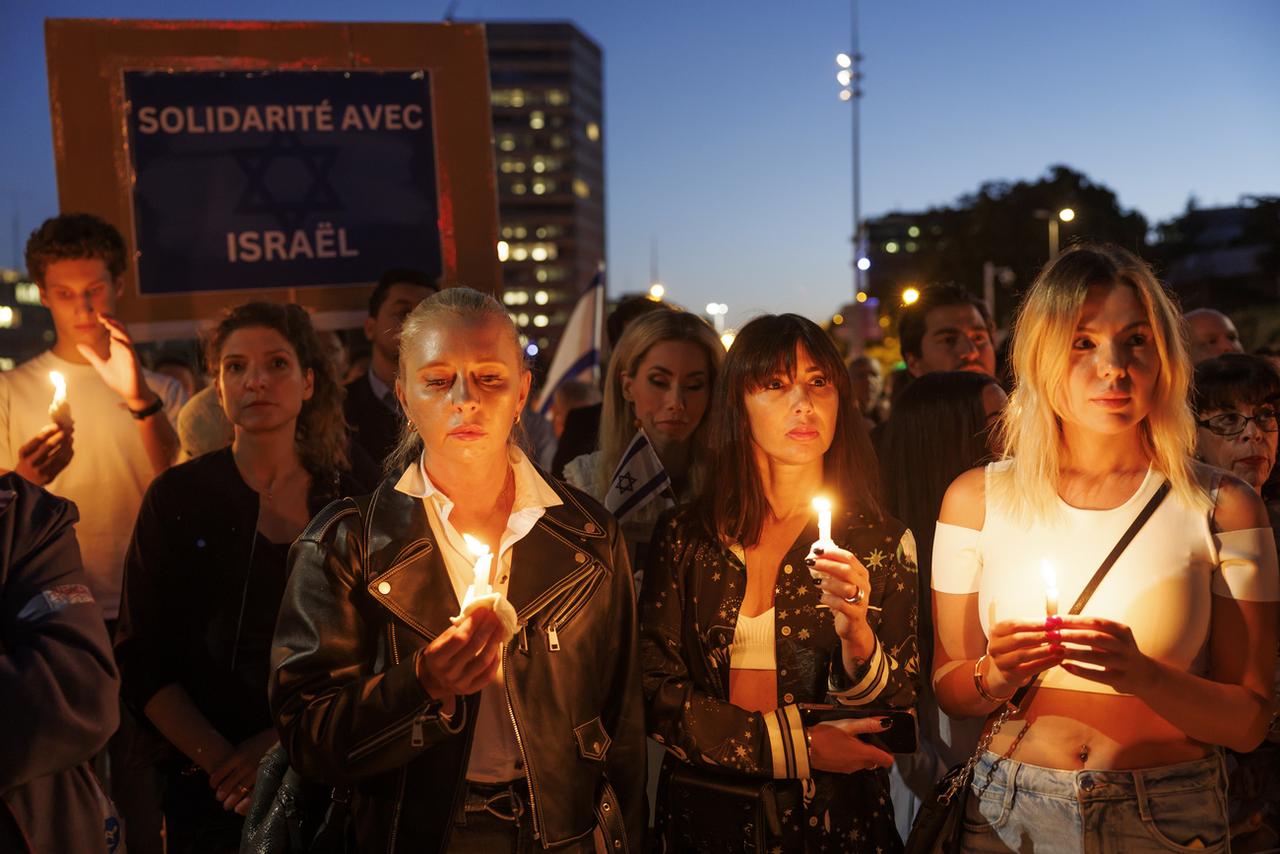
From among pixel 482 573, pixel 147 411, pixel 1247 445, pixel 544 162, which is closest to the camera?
pixel 482 573

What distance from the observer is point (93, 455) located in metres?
4.87

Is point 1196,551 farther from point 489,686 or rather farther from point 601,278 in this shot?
point 601,278

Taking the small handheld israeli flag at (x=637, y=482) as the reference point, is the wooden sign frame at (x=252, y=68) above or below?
above

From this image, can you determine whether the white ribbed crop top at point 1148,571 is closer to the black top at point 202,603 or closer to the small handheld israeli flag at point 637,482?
the small handheld israeli flag at point 637,482

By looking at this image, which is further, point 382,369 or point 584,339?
point 584,339

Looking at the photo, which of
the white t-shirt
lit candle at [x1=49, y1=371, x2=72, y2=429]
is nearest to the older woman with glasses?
lit candle at [x1=49, y1=371, x2=72, y2=429]

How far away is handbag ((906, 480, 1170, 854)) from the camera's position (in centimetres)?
272

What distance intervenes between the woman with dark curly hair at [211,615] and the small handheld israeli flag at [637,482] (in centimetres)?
117

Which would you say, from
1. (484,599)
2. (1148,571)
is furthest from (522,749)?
(1148,571)

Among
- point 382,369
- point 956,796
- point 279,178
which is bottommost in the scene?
point 956,796

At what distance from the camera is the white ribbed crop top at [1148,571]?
2637 millimetres

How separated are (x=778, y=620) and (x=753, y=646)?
109 millimetres

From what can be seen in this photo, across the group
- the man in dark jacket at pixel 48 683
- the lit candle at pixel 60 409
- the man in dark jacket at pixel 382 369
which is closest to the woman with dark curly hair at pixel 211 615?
the lit candle at pixel 60 409

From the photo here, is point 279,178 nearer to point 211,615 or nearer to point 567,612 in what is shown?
point 211,615
